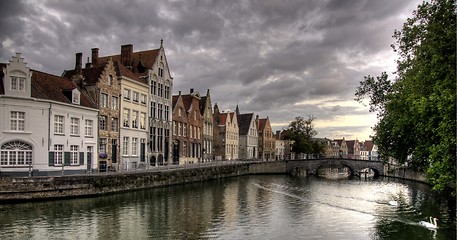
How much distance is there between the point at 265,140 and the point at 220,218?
220ft

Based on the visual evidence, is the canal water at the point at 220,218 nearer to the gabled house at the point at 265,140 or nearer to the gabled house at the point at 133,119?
the gabled house at the point at 133,119

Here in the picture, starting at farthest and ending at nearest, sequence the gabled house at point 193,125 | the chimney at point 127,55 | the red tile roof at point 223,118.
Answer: the red tile roof at point 223,118
the gabled house at point 193,125
the chimney at point 127,55

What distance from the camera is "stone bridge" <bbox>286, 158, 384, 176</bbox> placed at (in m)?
64.8

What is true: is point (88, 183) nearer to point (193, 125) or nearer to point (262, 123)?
point (193, 125)

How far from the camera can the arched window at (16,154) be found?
28.0m

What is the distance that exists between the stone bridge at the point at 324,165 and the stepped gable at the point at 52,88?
41.1 m

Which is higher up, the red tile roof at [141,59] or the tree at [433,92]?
the red tile roof at [141,59]

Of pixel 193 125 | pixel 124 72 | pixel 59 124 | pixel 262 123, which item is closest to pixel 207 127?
pixel 193 125

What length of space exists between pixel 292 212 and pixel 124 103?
2342cm

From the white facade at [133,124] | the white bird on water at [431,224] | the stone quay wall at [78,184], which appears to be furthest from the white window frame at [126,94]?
the white bird on water at [431,224]

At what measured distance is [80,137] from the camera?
111 ft

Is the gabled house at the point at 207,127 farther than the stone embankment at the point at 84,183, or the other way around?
the gabled house at the point at 207,127

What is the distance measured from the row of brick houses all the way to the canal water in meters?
6.63

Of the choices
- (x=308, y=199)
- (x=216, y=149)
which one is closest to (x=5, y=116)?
(x=308, y=199)
